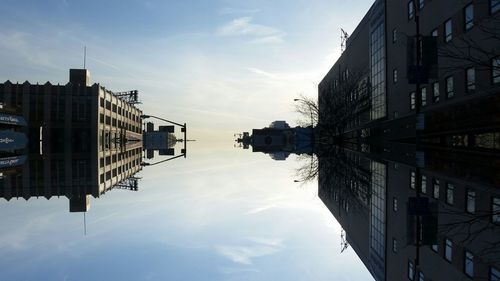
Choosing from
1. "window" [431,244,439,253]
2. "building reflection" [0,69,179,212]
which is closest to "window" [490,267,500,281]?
"window" [431,244,439,253]

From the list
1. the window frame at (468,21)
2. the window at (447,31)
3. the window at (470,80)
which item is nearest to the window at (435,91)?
the window at (447,31)

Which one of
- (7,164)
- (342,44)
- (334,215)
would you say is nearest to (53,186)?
(7,164)

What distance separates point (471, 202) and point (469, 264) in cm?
375

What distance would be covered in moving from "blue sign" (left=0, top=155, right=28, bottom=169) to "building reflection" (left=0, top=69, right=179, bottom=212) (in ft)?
0.68

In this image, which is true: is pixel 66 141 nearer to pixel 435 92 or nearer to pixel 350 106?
pixel 350 106

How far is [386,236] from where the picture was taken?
4025 centimetres

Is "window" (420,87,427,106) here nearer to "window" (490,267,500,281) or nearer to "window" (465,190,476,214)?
"window" (465,190,476,214)

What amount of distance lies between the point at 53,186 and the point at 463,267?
58072mm

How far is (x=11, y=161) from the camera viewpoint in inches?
2136

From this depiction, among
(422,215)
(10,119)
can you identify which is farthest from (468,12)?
(10,119)

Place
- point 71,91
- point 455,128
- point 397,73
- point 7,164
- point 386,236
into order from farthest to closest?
point 71,91, point 7,164, point 397,73, point 386,236, point 455,128

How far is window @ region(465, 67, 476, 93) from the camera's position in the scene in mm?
28805

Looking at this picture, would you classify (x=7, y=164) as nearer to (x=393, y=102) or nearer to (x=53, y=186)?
(x=53, y=186)

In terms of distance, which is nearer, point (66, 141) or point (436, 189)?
point (436, 189)
